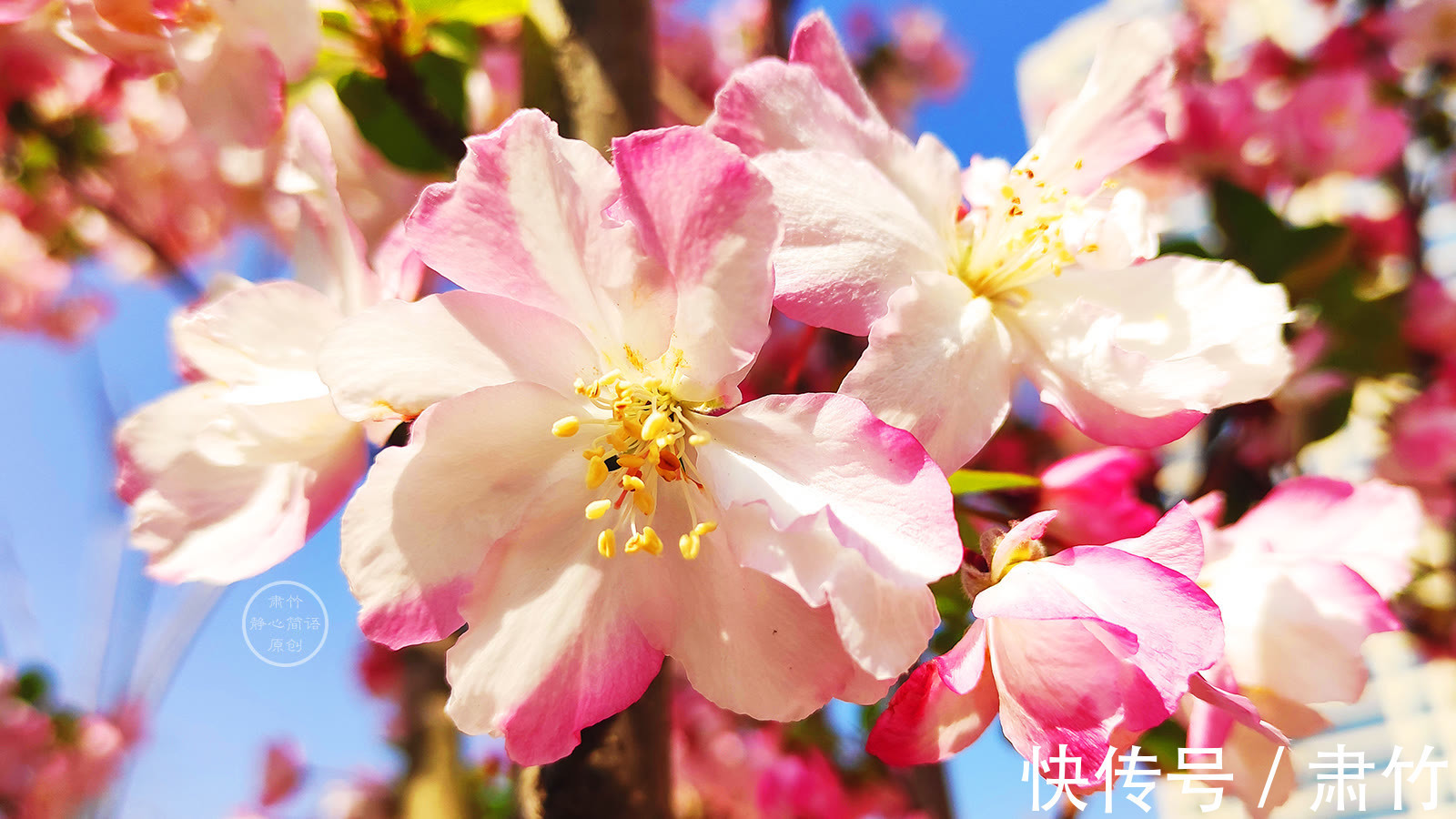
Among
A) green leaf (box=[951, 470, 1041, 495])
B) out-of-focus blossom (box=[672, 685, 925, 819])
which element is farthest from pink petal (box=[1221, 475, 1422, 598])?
out-of-focus blossom (box=[672, 685, 925, 819])

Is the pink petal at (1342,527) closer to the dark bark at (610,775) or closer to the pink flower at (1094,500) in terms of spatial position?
the pink flower at (1094,500)

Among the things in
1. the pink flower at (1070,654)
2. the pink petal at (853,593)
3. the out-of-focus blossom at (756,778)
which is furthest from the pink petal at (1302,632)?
the out-of-focus blossom at (756,778)

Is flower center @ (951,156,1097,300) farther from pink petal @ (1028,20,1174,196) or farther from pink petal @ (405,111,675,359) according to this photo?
pink petal @ (405,111,675,359)

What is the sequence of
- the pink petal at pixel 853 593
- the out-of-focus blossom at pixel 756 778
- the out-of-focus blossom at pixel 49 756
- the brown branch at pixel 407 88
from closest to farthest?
the pink petal at pixel 853 593 < the brown branch at pixel 407 88 < the out-of-focus blossom at pixel 756 778 < the out-of-focus blossom at pixel 49 756

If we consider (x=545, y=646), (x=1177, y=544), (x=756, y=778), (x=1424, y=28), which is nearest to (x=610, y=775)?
(x=545, y=646)

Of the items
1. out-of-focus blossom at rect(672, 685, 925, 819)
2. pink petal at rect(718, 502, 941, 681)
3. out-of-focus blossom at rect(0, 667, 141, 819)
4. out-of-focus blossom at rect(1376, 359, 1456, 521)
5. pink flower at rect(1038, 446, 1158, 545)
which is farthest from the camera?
out-of-focus blossom at rect(0, 667, 141, 819)

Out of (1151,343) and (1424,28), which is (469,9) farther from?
(1424,28)
